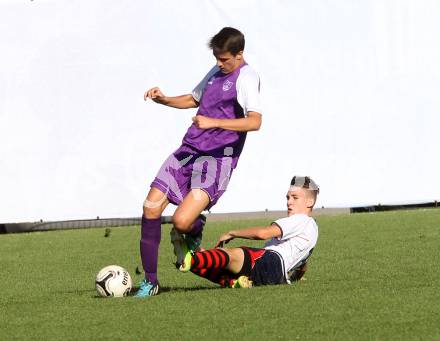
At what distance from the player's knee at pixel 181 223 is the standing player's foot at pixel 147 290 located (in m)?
0.46

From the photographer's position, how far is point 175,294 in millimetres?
8445

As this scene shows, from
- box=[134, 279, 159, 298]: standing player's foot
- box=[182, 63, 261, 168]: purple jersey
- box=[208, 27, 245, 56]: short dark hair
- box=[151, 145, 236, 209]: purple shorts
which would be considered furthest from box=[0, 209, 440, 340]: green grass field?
box=[208, 27, 245, 56]: short dark hair

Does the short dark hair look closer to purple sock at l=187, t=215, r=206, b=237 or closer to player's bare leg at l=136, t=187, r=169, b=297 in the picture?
player's bare leg at l=136, t=187, r=169, b=297

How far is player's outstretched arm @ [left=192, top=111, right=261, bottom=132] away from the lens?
823cm

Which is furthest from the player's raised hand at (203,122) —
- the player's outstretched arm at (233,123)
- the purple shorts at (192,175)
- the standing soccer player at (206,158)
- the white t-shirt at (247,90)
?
the purple shorts at (192,175)

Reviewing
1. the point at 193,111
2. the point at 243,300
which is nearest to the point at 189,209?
the point at 243,300

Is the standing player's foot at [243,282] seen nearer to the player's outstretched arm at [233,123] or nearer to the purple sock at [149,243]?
the purple sock at [149,243]

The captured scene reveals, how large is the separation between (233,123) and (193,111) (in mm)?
7685

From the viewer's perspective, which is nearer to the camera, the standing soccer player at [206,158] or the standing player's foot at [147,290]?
the standing player's foot at [147,290]

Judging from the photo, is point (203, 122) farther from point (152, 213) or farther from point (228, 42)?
point (152, 213)

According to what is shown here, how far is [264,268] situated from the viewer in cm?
880

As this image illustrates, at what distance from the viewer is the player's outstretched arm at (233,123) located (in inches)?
324

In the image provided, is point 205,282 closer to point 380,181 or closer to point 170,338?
point 170,338

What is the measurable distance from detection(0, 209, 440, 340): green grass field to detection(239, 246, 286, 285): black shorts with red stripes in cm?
22
